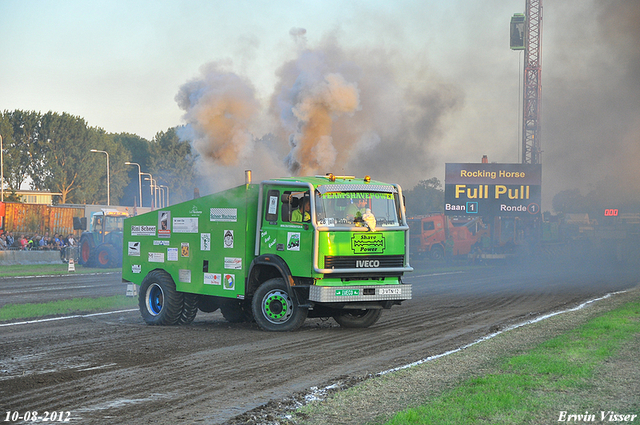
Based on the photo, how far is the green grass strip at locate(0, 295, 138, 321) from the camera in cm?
1545

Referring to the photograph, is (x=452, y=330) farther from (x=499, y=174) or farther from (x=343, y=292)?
(x=499, y=174)

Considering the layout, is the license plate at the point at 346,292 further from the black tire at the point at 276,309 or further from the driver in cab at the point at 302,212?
the driver in cab at the point at 302,212

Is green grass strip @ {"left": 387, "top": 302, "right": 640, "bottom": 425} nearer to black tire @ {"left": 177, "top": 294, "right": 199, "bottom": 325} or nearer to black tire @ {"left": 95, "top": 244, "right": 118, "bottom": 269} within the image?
black tire @ {"left": 177, "top": 294, "right": 199, "bottom": 325}

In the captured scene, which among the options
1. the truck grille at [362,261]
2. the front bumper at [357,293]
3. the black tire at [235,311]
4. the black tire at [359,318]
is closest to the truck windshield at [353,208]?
the truck grille at [362,261]

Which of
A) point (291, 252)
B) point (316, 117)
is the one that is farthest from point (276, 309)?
point (316, 117)

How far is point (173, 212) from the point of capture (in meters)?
14.3

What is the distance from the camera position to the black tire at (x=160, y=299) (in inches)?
551

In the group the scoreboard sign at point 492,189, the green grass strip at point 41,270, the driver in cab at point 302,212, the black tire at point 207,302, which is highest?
the scoreboard sign at point 492,189

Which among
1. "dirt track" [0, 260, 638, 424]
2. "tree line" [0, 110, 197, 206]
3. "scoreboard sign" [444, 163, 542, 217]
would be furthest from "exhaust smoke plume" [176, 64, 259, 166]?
"tree line" [0, 110, 197, 206]

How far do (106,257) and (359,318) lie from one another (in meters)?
23.7

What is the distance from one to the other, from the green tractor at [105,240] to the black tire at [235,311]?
20.9 meters

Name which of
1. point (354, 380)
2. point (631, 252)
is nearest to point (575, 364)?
point (354, 380)

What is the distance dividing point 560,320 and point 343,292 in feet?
16.2

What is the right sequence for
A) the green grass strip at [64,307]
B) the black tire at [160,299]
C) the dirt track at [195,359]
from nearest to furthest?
the dirt track at [195,359] → the black tire at [160,299] → the green grass strip at [64,307]
